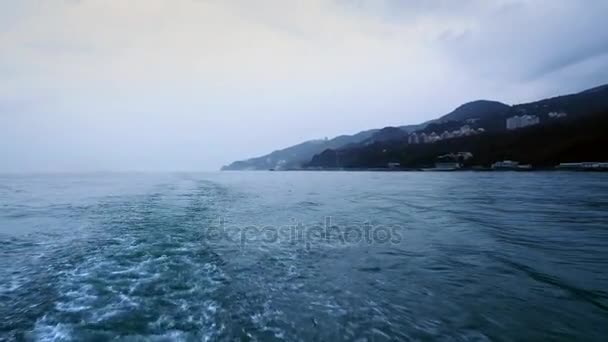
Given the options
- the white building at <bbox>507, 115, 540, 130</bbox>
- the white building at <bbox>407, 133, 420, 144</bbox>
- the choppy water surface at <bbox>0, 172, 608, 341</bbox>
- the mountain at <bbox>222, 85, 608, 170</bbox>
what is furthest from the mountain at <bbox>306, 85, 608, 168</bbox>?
the choppy water surface at <bbox>0, 172, 608, 341</bbox>

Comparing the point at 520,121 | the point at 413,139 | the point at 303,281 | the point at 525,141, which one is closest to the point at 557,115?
the point at 520,121

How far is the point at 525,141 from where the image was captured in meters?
93.8

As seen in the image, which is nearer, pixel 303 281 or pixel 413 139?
pixel 303 281

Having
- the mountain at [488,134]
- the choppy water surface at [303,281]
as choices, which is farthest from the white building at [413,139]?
the choppy water surface at [303,281]

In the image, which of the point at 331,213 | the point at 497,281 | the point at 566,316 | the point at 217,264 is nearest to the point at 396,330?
the point at 566,316

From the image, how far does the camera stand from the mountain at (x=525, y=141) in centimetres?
7694

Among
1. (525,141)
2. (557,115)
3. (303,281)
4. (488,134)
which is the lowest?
(303,281)

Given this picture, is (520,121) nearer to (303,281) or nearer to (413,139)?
(413,139)

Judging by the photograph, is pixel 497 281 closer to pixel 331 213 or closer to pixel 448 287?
pixel 448 287

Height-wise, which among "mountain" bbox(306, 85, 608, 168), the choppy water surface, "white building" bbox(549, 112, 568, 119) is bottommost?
the choppy water surface

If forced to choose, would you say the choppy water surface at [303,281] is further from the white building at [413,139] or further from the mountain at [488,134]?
the white building at [413,139]

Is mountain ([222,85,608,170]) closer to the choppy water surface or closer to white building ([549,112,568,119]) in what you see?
white building ([549,112,568,119])

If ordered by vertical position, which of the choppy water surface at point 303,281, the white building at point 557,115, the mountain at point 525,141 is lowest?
the choppy water surface at point 303,281

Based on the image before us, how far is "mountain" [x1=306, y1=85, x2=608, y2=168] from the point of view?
7694 centimetres
